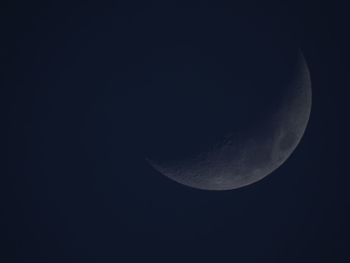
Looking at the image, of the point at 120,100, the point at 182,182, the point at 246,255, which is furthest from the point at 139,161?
the point at 246,255

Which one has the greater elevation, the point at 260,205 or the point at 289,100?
the point at 289,100

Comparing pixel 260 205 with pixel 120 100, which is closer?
pixel 120 100

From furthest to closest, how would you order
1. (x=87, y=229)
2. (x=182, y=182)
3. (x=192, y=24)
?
(x=87, y=229) < (x=182, y=182) < (x=192, y=24)

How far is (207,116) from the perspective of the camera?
5.11m

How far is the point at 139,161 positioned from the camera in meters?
5.80

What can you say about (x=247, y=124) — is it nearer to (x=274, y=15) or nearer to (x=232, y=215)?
(x=274, y=15)

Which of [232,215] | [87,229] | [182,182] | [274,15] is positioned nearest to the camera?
[274,15]

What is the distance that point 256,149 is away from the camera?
5488mm

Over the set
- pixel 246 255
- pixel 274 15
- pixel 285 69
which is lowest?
pixel 246 255

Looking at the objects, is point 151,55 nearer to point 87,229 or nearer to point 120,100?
point 120,100

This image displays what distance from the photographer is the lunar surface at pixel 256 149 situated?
5410 millimetres

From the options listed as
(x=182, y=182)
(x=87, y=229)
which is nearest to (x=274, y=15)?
(x=182, y=182)

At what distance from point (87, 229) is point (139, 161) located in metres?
2.09

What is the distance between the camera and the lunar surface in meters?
5.41
